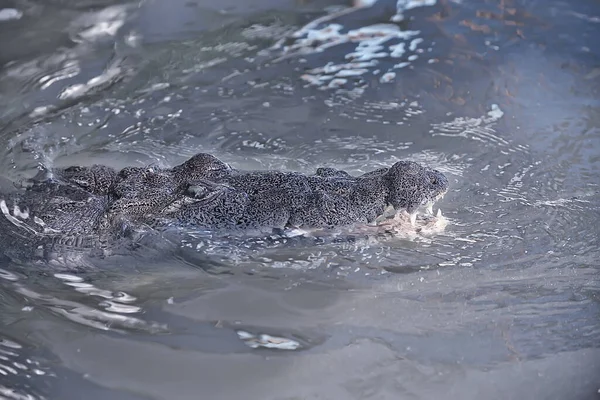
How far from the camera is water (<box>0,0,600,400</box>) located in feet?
8.71

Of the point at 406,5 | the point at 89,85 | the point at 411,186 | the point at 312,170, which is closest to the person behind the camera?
the point at 411,186

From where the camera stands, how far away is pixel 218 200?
3080 millimetres

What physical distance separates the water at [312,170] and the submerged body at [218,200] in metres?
0.12

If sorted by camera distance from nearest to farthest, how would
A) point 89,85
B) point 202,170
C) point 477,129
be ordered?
point 202,170 → point 477,129 → point 89,85

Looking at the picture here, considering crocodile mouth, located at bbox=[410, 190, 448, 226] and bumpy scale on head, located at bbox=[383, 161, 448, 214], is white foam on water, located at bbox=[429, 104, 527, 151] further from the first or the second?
bumpy scale on head, located at bbox=[383, 161, 448, 214]

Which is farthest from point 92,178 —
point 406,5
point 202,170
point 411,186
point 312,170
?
point 406,5

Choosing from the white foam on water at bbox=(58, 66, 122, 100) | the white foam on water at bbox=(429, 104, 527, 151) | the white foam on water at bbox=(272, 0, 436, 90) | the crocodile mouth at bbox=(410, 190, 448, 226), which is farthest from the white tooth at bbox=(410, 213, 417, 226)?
the white foam on water at bbox=(58, 66, 122, 100)

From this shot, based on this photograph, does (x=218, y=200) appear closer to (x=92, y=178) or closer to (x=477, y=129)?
(x=92, y=178)

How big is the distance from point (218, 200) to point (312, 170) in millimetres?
917

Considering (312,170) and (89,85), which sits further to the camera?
(89,85)

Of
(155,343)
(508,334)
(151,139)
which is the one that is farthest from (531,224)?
(151,139)

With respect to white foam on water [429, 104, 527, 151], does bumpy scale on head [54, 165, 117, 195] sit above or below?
above

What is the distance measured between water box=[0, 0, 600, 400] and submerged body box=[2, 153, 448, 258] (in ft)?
0.39

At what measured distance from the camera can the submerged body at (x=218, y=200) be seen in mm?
3006
